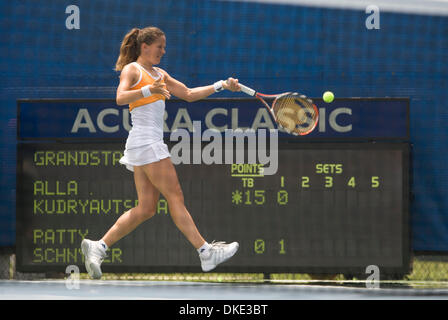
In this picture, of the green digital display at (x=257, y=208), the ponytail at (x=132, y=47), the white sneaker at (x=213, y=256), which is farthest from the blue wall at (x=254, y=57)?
the white sneaker at (x=213, y=256)

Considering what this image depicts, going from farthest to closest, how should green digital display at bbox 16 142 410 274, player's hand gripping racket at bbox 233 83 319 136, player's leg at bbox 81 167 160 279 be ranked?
green digital display at bbox 16 142 410 274
player's hand gripping racket at bbox 233 83 319 136
player's leg at bbox 81 167 160 279

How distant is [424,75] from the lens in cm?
892

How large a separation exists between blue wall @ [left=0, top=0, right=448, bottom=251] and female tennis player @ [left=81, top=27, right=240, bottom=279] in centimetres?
231

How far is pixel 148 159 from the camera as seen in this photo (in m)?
6.51

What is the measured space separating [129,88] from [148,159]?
629mm

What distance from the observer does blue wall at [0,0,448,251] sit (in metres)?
8.88

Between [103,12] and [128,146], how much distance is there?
3.17 m

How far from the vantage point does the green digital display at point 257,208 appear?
25.9ft

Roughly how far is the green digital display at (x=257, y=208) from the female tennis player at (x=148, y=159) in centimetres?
131

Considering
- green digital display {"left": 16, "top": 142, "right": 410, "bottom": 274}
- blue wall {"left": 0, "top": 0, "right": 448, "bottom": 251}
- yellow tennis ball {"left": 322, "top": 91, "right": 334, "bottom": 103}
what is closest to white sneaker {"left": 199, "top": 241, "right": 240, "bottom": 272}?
green digital display {"left": 16, "top": 142, "right": 410, "bottom": 274}

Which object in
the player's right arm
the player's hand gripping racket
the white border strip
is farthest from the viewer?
the white border strip

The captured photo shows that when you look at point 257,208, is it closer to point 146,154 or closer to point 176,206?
point 176,206

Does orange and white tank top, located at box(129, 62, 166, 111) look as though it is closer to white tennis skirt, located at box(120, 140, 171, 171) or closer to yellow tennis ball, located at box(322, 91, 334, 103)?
white tennis skirt, located at box(120, 140, 171, 171)

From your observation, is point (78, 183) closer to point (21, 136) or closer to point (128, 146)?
point (21, 136)
